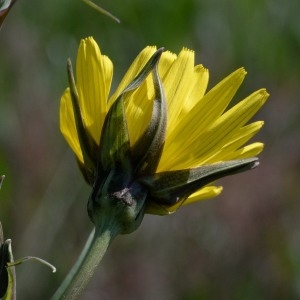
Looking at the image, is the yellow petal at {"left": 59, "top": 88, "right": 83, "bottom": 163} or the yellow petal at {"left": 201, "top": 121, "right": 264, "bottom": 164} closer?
the yellow petal at {"left": 201, "top": 121, "right": 264, "bottom": 164}

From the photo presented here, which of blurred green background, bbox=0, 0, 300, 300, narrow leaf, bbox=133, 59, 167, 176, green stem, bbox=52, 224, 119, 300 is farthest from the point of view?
blurred green background, bbox=0, 0, 300, 300

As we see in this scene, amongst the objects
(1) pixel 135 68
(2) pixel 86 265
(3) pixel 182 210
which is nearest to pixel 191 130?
(1) pixel 135 68

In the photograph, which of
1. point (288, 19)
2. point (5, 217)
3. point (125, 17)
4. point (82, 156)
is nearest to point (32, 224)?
point (5, 217)

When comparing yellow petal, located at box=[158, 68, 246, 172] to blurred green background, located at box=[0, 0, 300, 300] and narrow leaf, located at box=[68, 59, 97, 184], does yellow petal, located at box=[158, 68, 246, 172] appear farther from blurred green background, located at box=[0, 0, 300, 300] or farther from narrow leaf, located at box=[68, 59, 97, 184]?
blurred green background, located at box=[0, 0, 300, 300]

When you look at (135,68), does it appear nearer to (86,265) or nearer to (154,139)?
(154,139)

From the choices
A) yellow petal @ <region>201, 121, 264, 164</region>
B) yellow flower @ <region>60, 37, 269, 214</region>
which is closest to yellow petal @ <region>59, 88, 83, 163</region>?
yellow flower @ <region>60, 37, 269, 214</region>

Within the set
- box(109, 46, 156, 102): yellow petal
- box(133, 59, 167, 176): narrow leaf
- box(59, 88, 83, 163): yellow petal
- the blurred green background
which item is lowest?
the blurred green background

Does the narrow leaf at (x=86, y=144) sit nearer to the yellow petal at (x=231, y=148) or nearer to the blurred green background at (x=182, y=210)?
the yellow petal at (x=231, y=148)
